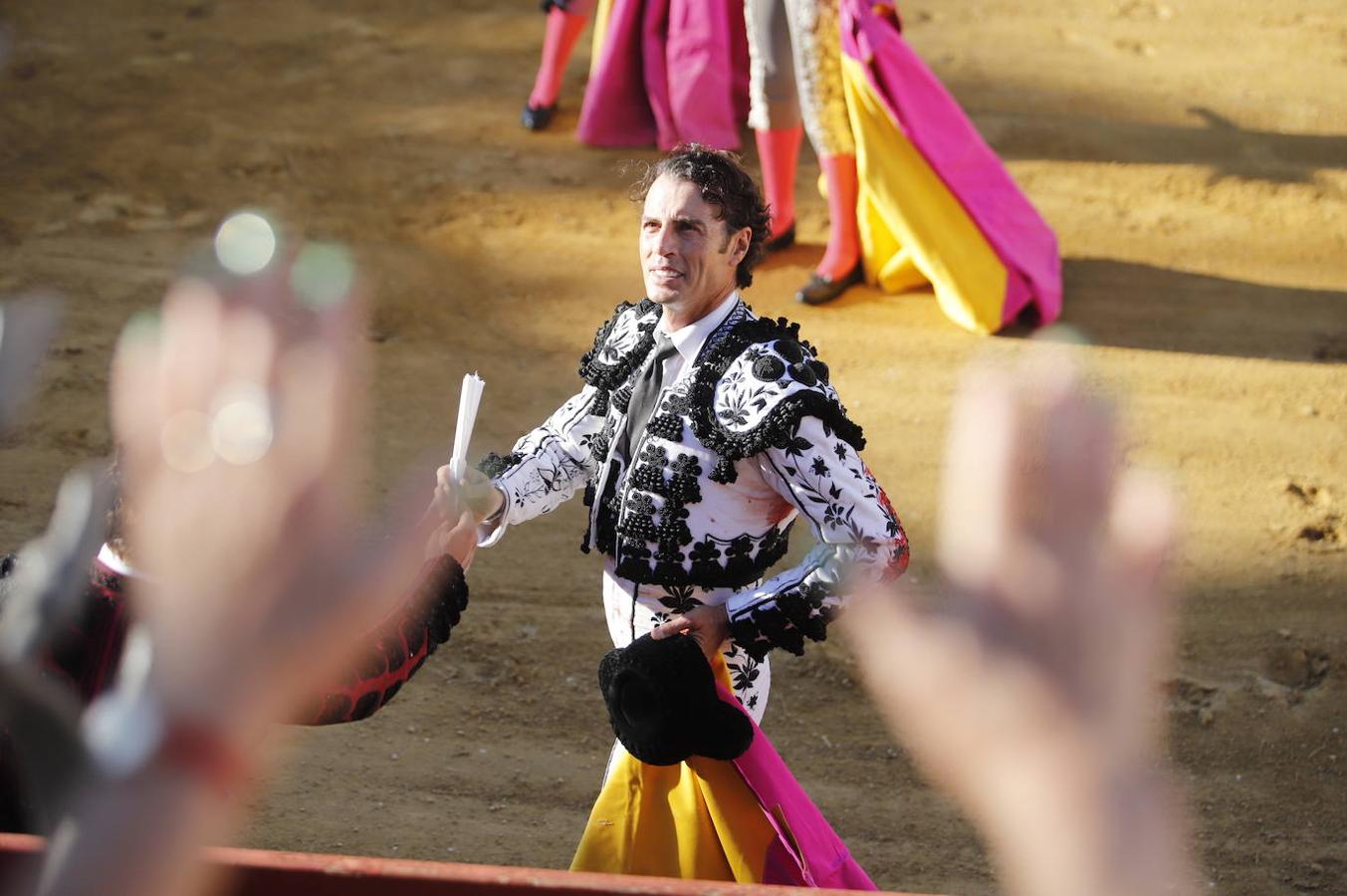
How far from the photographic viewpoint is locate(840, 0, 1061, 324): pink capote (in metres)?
5.32

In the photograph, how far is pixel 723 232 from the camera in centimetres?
257

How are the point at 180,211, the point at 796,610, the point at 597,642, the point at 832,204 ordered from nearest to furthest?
1. the point at 796,610
2. the point at 597,642
3. the point at 832,204
4. the point at 180,211

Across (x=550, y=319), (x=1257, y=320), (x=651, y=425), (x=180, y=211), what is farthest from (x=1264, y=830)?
(x=180, y=211)

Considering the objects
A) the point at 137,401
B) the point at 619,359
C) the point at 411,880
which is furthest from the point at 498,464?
the point at 137,401

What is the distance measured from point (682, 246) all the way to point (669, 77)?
13.6 feet

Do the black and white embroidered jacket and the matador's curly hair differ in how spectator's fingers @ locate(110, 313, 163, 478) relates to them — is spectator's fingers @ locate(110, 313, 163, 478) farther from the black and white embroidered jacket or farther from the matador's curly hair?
the matador's curly hair

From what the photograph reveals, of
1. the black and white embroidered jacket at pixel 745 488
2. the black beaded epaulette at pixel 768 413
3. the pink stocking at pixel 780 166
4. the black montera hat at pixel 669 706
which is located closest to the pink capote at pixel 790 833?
the black montera hat at pixel 669 706

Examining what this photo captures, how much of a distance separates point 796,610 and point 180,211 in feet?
15.0

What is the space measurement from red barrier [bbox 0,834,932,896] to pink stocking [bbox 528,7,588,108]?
5456 mm

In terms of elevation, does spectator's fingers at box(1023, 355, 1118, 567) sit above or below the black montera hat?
above

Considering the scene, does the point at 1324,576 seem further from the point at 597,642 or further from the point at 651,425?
the point at 651,425

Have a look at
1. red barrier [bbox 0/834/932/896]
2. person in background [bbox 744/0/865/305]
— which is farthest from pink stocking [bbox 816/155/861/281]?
red barrier [bbox 0/834/932/896]

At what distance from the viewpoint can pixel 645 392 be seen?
8.57 ft

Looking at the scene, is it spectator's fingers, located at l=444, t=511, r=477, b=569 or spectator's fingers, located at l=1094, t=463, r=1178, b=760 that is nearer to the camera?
spectator's fingers, located at l=1094, t=463, r=1178, b=760
